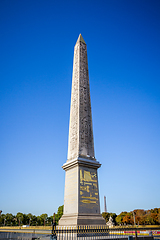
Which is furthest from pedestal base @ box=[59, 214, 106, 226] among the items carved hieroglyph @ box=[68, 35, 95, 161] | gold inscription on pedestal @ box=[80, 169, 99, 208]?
carved hieroglyph @ box=[68, 35, 95, 161]

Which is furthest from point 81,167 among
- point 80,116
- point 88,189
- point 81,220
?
point 80,116

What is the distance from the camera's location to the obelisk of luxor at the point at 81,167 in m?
11.5

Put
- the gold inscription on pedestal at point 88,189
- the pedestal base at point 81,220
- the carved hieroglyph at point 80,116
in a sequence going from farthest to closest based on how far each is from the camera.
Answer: the carved hieroglyph at point 80,116
the gold inscription on pedestal at point 88,189
the pedestal base at point 81,220

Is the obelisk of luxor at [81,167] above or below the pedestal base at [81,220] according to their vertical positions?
above

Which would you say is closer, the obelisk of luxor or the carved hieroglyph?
the obelisk of luxor

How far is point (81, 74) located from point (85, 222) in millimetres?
12660

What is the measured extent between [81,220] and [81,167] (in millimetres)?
3242

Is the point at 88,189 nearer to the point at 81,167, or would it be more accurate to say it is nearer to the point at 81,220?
the point at 81,167

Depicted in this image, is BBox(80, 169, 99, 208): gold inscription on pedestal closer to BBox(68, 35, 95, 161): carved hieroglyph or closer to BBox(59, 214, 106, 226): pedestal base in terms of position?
BBox(59, 214, 106, 226): pedestal base

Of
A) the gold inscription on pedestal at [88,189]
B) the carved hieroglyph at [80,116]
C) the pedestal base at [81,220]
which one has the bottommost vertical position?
the pedestal base at [81,220]

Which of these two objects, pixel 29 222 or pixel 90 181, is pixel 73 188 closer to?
pixel 90 181

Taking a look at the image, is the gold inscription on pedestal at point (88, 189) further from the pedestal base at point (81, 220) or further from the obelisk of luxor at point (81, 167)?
the pedestal base at point (81, 220)

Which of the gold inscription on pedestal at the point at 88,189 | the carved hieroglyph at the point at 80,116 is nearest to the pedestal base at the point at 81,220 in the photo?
the gold inscription on pedestal at the point at 88,189

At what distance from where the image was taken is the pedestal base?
1084 cm
